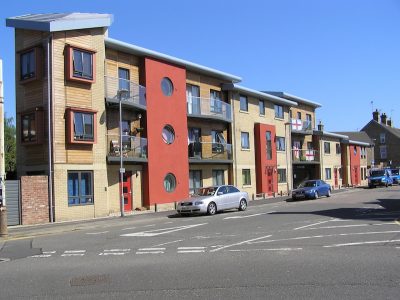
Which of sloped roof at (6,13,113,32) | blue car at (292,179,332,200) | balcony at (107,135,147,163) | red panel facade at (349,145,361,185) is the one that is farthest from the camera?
red panel facade at (349,145,361,185)

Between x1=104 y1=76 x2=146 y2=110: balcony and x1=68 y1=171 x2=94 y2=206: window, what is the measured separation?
→ 4.08 m

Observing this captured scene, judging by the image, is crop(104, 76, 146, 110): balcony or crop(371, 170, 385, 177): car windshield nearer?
crop(104, 76, 146, 110): balcony

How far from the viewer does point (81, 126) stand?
23.7 meters

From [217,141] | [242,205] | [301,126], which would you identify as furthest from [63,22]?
[301,126]

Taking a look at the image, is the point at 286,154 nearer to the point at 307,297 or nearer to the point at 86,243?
the point at 86,243

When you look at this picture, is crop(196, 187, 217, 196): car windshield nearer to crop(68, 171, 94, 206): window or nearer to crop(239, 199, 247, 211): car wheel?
crop(239, 199, 247, 211): car wheel

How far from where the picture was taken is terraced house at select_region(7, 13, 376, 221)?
75.8 ft

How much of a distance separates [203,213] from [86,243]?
10.2 metres

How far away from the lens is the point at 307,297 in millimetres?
6926

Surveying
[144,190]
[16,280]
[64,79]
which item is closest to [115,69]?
[64,79]

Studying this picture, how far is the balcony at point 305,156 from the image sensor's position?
48062 mm

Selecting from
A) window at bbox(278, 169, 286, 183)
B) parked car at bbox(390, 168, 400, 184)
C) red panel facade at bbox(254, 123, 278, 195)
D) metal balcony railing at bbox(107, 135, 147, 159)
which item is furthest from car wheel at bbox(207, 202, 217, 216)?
parked car at bbox(390, 168, 400, 184)

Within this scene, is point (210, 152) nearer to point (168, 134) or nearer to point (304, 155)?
point (168, 134)

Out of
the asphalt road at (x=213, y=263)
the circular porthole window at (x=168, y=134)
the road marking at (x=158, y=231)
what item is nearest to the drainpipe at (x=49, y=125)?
the asphalt road at (x=213, y=263)
